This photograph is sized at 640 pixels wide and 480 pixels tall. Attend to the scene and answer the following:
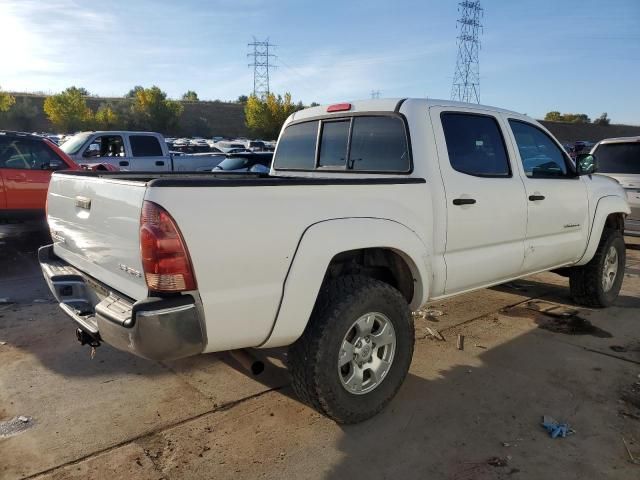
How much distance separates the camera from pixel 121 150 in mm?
11781

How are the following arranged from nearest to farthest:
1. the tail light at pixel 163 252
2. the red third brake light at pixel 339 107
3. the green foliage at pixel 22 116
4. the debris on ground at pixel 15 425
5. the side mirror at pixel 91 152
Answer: the tail light at pixel 163 252 < the debris on ground at pixel 15 425 < the red third brake light at pixel 339 107 < the side mirror at pixel 91 152 < the green foliage at pixel 22 116

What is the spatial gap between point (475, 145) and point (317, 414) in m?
2.35

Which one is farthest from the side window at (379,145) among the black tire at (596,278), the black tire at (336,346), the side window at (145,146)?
the side window at (145,146)

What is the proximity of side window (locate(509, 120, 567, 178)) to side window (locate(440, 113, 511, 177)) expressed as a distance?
27 cm

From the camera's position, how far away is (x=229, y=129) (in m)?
90.1

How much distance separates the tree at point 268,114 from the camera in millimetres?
63375

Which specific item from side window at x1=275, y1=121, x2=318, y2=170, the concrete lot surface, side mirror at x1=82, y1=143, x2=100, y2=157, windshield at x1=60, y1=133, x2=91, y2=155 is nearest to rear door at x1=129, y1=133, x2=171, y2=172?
side mirror at x1=82, y1=143, x2=100, y2=157

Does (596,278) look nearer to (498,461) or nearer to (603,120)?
(498,461)

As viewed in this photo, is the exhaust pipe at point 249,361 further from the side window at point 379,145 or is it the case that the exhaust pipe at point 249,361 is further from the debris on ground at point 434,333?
the debris on ground at point 434,333

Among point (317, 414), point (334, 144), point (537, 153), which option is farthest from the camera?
point (537, 153)

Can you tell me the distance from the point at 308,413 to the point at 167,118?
69437 millimetres

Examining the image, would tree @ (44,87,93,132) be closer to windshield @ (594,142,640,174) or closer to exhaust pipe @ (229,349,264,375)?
windshield @ (594,142,640,174)

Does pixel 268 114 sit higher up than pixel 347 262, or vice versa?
pixel 268 114

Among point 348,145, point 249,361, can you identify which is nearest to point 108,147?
point 348,145
